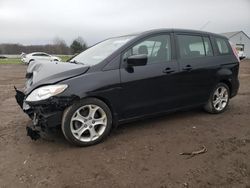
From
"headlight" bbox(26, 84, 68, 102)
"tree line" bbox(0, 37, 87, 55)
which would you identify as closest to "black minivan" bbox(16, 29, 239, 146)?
"headlight" bbox(26, 84, 68, 102)

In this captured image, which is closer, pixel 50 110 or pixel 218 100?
pixel 50 110

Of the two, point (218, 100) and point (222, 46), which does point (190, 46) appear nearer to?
point (222, 46)

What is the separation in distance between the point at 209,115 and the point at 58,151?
321 centimetres

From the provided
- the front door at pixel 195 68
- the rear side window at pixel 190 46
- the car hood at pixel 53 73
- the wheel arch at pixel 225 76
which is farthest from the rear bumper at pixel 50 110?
the wheel arch at pixel 225 76

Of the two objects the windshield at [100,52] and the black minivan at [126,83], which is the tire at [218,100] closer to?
the black minivan at [126,83]

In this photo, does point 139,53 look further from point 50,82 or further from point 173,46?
point 50,82

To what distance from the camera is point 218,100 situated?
234 inches

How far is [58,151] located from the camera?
397cm

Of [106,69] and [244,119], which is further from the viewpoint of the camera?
[244,119]

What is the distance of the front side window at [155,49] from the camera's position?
15.4 ft

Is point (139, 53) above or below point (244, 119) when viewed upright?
above

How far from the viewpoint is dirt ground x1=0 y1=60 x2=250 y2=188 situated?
3.19 meters

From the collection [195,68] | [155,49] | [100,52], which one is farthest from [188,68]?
[100,52]

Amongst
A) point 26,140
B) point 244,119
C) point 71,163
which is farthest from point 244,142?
point 26,140
